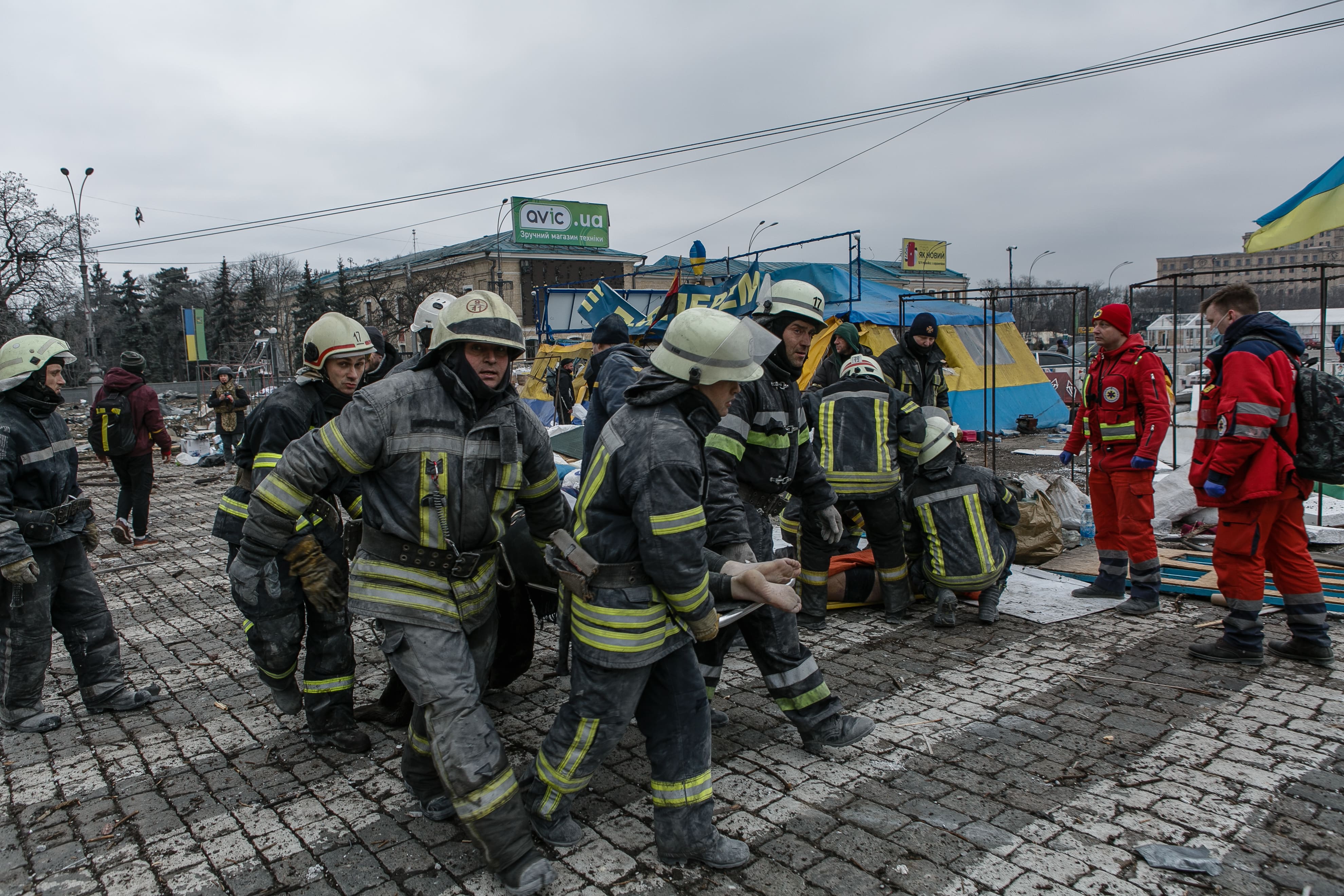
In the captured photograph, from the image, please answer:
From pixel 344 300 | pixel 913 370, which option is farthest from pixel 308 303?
pixel 913 370

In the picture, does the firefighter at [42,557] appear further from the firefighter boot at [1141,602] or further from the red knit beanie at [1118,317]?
the red knit beanie at [1118,317]

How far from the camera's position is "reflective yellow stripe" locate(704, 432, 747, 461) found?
3992mm

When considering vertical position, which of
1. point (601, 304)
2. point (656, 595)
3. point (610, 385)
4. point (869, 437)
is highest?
point (601, 304)

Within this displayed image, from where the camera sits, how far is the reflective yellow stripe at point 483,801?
2.68 meters

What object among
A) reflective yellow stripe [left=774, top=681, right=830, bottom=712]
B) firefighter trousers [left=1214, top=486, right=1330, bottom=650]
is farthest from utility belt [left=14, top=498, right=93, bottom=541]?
firefighter trousers [left=1214, top=486, right=1330, bottom=650]

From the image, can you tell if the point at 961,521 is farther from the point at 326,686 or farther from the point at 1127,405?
the point at 326,686

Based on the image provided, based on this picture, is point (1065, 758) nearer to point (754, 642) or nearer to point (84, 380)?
point (754, 642)

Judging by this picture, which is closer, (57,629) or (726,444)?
(726,444)

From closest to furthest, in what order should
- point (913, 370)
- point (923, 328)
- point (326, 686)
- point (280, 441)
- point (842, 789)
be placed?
point (842, 789), point (280, 441), point (326, 686), point (923, 328), point (913, 370)

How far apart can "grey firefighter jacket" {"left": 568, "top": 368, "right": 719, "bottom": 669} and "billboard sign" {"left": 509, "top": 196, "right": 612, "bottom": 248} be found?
Answer: 38612mm

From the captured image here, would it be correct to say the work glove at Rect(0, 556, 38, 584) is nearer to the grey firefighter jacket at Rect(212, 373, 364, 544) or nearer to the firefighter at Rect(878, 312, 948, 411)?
the grey firefighter jacket at Rect(212, 373, 364, 544)

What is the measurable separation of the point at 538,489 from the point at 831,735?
1778 mm

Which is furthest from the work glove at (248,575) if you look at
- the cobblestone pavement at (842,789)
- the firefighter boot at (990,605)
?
the firefighter boot at (990,605)

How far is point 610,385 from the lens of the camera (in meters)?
4.81
